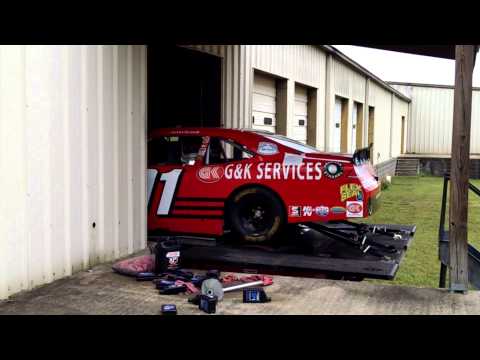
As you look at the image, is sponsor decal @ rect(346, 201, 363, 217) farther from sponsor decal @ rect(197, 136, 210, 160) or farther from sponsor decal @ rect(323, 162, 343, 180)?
sponsor decal @ rect(197, 136, 210, 160)

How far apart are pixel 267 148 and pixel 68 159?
262 cm

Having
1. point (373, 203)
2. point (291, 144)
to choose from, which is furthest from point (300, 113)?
point (373, 203)

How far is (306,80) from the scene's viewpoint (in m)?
A: 15.6

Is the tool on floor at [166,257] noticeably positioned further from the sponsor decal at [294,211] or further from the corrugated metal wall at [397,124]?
the corrugated metal wall at [397,124]

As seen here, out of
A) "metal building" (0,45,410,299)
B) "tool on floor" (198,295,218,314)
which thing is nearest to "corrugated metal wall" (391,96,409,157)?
"metal building" (0,45,410,299)

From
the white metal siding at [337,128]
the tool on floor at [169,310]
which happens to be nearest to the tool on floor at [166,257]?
the tool on floor at [169,310]

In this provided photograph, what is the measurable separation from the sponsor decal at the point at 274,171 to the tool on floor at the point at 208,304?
2.80m

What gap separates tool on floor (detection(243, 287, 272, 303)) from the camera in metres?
4.60

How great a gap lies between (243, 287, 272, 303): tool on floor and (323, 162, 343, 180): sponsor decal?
8.11 feet

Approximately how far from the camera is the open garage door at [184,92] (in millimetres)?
10242

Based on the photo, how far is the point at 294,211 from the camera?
690 centimetres
